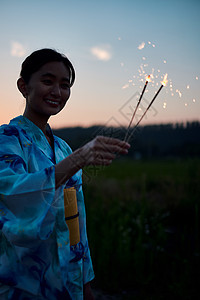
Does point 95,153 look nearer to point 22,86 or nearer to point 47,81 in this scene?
point 47,81

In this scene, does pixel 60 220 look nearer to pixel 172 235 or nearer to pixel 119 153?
pixel 119 153

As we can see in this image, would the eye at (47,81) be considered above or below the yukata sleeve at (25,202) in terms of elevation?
above

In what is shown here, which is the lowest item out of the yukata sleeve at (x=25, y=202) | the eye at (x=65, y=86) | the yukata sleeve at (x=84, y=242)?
the yukata sleeve at (x=84, y=242)

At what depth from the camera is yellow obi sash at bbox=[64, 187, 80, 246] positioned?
1.46m

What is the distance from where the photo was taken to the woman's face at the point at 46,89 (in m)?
1.38

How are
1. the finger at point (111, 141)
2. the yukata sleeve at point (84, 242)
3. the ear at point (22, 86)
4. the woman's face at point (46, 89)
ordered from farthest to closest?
the yukata sleeve at point (84, 242) < the ear at point (22, 86) < the woman's face at point (46, 89) < the finger at point (111, 141)

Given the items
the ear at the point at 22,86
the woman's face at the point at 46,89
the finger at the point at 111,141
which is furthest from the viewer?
the ear at the point at 22,86

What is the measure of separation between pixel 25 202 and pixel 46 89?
641mm

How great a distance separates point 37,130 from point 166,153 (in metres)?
70.1

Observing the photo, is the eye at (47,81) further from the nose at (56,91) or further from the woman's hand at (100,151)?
the woman's hand at (100,151)

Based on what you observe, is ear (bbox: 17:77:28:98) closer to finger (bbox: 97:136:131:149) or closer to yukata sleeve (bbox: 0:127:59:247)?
yukata sleeve (bbox: 0:127:59:247)

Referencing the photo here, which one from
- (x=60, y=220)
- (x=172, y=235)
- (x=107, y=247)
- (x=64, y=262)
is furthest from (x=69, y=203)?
(x=172, y=235)

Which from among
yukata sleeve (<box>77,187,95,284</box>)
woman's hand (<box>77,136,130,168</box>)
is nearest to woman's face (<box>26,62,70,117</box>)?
woman's hand (<box>77,136,130,168</box>)

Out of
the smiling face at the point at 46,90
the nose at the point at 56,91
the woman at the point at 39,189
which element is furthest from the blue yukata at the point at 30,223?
the nose at the point at 56,91
